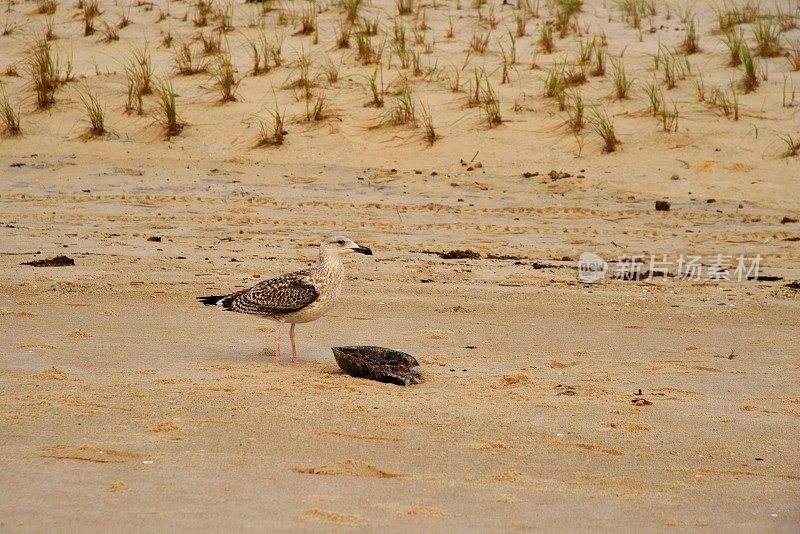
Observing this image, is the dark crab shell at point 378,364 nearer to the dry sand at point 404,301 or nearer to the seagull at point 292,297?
the dry sand at point 404,301

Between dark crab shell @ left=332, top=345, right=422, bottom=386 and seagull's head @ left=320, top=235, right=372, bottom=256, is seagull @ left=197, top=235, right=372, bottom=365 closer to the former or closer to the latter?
seagull's head @ left=320, top=235, right=372, bottom=256

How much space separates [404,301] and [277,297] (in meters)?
2.01

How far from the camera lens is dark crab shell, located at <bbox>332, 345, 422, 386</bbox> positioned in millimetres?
6695

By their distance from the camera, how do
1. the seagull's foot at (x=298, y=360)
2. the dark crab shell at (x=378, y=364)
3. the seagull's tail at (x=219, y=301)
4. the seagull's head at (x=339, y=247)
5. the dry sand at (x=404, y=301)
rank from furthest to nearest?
the seagull's head at (x=339, y=247), the seagull's tail at (x=219, y=301), the seagull's foot at (x=298, y=360), the dark crab shell at (x=378, y=364), the dry sand at (x=404, y=301)

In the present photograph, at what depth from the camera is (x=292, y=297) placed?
7473 millimetres

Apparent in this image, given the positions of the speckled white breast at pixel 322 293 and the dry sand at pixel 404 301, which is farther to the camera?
the speckled white breast at pixel 322 293

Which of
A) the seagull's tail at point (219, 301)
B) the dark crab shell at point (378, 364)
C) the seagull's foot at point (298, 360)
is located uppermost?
the seagull's tail at point (219, 301)

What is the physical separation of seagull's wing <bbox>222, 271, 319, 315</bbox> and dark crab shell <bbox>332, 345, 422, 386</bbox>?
611mm

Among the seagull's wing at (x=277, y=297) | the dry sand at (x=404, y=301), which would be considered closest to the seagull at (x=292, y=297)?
the seagull's wing at (x=277, y=297)

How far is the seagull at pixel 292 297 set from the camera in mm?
7484

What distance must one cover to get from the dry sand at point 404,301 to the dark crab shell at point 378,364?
11cm

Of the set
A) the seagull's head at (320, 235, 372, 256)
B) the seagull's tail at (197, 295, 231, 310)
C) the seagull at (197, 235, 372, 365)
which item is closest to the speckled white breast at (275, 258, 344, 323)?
the seagull at (197, 235, 372, 365)

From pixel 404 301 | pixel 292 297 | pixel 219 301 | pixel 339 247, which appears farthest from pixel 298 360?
pixel 404 301

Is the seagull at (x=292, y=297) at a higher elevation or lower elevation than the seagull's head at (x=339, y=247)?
lower
